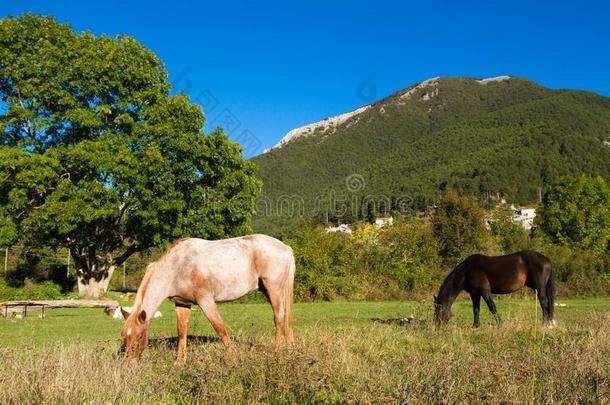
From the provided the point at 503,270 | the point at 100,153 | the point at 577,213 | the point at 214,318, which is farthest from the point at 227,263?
the point at 577,213

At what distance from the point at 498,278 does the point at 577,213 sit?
177ft

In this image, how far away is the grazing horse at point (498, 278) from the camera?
13641 mm

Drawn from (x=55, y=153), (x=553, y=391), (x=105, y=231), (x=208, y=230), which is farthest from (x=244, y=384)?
(x=105, y=231)

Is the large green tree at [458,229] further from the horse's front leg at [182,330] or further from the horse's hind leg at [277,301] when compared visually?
the horse's front leg at [182,330]

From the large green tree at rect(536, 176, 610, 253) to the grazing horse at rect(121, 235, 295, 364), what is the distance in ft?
192

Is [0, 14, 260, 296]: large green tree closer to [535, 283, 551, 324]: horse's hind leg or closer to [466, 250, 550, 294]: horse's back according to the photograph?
[466, 250, 550, 294]: horse's back

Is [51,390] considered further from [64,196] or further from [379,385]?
[64,196]

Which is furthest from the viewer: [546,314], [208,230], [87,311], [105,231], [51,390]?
[105,231]

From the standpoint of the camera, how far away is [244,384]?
6.18 m

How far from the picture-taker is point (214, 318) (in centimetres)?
817

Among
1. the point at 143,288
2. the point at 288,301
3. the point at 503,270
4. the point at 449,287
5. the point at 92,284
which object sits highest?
the point at 503,270

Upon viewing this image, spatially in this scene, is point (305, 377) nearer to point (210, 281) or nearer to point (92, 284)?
point (210, 281)

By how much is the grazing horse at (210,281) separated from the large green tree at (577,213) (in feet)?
192

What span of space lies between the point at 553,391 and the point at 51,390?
224 inches
